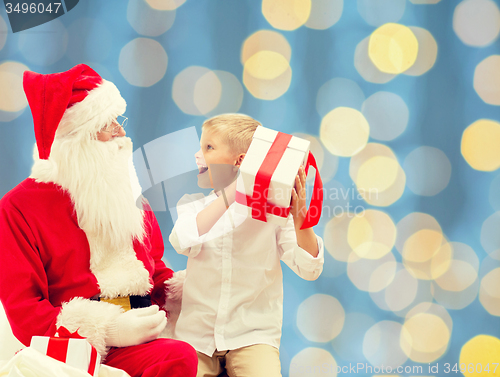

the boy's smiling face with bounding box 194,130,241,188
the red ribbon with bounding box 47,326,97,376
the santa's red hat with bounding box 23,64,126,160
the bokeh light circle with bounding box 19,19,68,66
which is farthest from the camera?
the bokeh light circle with bounding box 19,19,68,66

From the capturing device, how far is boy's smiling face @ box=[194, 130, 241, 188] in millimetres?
1012

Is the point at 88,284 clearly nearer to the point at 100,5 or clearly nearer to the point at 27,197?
the point at 27,197

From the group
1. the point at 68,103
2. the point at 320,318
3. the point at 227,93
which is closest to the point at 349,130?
the point at 227,93

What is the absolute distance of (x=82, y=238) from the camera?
3.12 ft

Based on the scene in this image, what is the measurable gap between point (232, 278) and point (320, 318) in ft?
2.01

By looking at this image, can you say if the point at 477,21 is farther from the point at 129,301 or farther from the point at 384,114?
the point at 129,301

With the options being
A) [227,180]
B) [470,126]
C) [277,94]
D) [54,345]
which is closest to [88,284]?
[54,345]

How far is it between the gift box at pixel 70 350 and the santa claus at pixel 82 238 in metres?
0.05

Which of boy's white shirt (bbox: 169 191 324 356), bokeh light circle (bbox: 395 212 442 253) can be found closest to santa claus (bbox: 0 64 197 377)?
boy's white shirt (bbox: 169 191 324 356)

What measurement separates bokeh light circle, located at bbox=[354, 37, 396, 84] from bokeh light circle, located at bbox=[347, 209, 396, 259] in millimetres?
479

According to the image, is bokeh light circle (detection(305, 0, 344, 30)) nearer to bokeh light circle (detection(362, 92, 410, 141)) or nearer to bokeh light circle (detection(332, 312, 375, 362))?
bokeh light circle (detection(362, 92, 410, 141))

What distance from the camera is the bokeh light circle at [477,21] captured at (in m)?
1.46

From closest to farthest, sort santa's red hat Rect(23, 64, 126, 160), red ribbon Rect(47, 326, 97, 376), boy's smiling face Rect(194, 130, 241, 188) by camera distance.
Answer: red ribbon Rect(47, 326, 97, 376)
santa's red hat Rect(23, 64, 126, 160)
boy's smiling face Rect(194, 130, 241, 188)

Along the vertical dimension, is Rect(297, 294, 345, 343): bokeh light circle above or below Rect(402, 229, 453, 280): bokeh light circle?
below
